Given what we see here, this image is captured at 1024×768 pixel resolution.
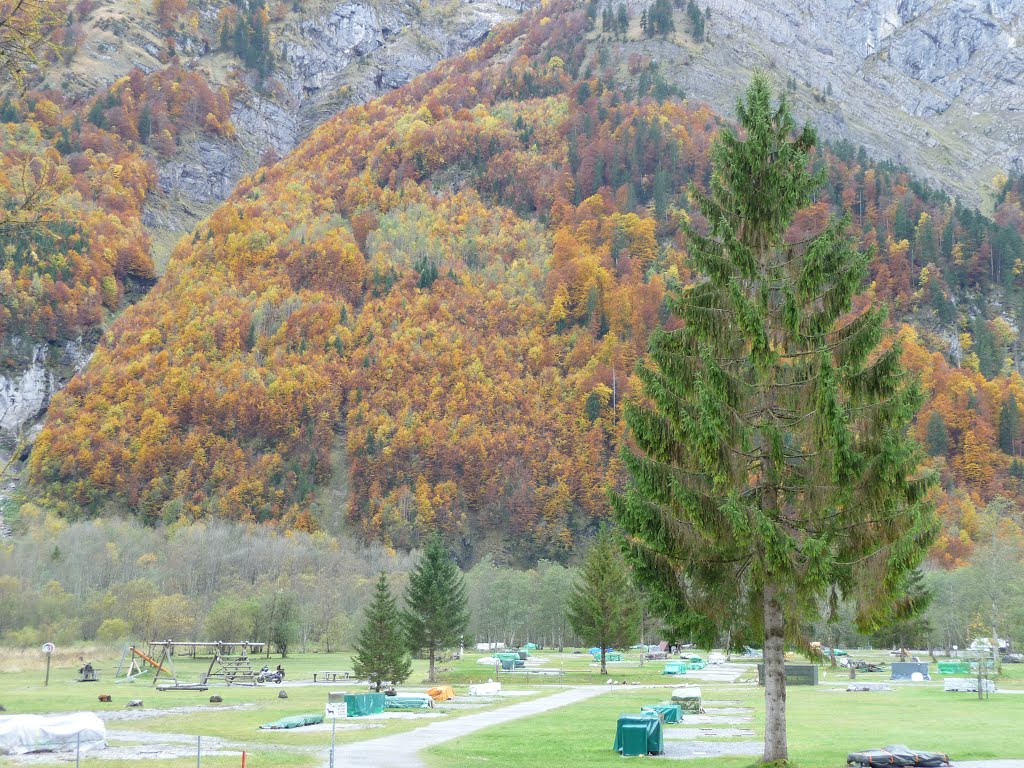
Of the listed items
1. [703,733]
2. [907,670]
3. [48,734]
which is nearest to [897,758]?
[703,733]

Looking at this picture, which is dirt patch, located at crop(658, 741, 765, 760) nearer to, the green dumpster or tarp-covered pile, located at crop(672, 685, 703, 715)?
the green dumpster

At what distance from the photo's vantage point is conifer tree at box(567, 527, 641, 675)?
234 feet

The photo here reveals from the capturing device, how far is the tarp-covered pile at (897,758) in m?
20.5

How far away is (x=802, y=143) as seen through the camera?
2262cm

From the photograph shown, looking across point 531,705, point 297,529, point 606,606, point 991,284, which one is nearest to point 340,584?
point 297,529

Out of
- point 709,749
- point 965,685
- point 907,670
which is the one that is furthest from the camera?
point 907,670

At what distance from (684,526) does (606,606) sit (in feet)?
176

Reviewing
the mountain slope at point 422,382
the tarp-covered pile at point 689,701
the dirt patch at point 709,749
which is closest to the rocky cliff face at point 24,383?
the mountain slope at point 422,382

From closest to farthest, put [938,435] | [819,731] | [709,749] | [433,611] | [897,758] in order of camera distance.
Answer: [897,758], [709,749], [819,731], [433,611], [938,435]

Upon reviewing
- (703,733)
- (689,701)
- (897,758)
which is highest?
(897,758)

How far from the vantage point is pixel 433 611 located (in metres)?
63.2

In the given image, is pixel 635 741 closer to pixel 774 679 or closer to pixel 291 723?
pixel 774 679

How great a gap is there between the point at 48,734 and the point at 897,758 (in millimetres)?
21990

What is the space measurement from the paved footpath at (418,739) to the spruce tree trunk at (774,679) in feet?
29.5
